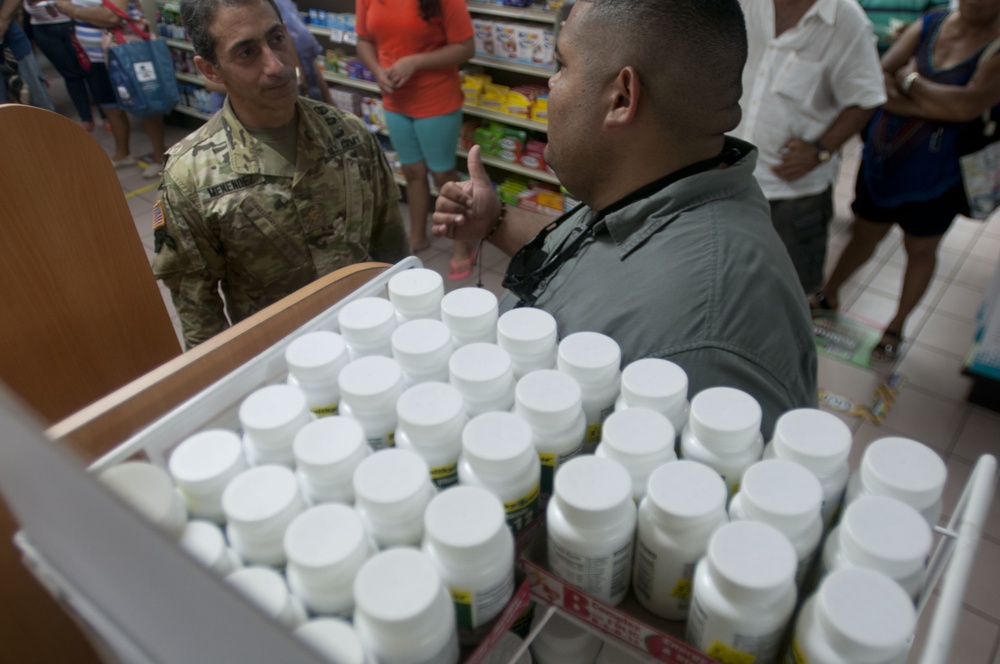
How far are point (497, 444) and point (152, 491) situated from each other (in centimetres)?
40

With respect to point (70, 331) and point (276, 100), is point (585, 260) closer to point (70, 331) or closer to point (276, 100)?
point (276, 100)

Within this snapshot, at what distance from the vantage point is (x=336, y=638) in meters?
0.60

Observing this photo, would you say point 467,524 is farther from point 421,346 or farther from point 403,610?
point 421,346

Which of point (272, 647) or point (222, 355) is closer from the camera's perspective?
point (272, 647)

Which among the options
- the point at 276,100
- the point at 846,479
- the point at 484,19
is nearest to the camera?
the point at 846,479

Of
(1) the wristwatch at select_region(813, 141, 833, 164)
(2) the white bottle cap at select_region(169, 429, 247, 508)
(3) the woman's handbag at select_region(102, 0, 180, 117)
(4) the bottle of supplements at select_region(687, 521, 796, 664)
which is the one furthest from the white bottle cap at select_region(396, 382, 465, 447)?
(3) the woman's handbag at select_region(102, 0, 180, 117)

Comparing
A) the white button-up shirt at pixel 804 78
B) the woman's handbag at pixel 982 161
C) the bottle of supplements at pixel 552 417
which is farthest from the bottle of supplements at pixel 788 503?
the woman's handbag at pixel 982 161

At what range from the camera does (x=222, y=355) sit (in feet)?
3.52

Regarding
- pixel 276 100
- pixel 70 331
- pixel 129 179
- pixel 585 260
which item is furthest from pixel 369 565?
pixel 129 179

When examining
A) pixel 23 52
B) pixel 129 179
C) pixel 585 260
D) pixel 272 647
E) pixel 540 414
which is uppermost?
pixel 272 647

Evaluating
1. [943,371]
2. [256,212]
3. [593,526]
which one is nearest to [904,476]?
[593,526]

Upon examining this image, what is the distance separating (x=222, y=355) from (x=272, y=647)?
2.60ft

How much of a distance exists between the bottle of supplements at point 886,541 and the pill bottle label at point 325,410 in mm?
659

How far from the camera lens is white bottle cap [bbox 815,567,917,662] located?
539 mm
